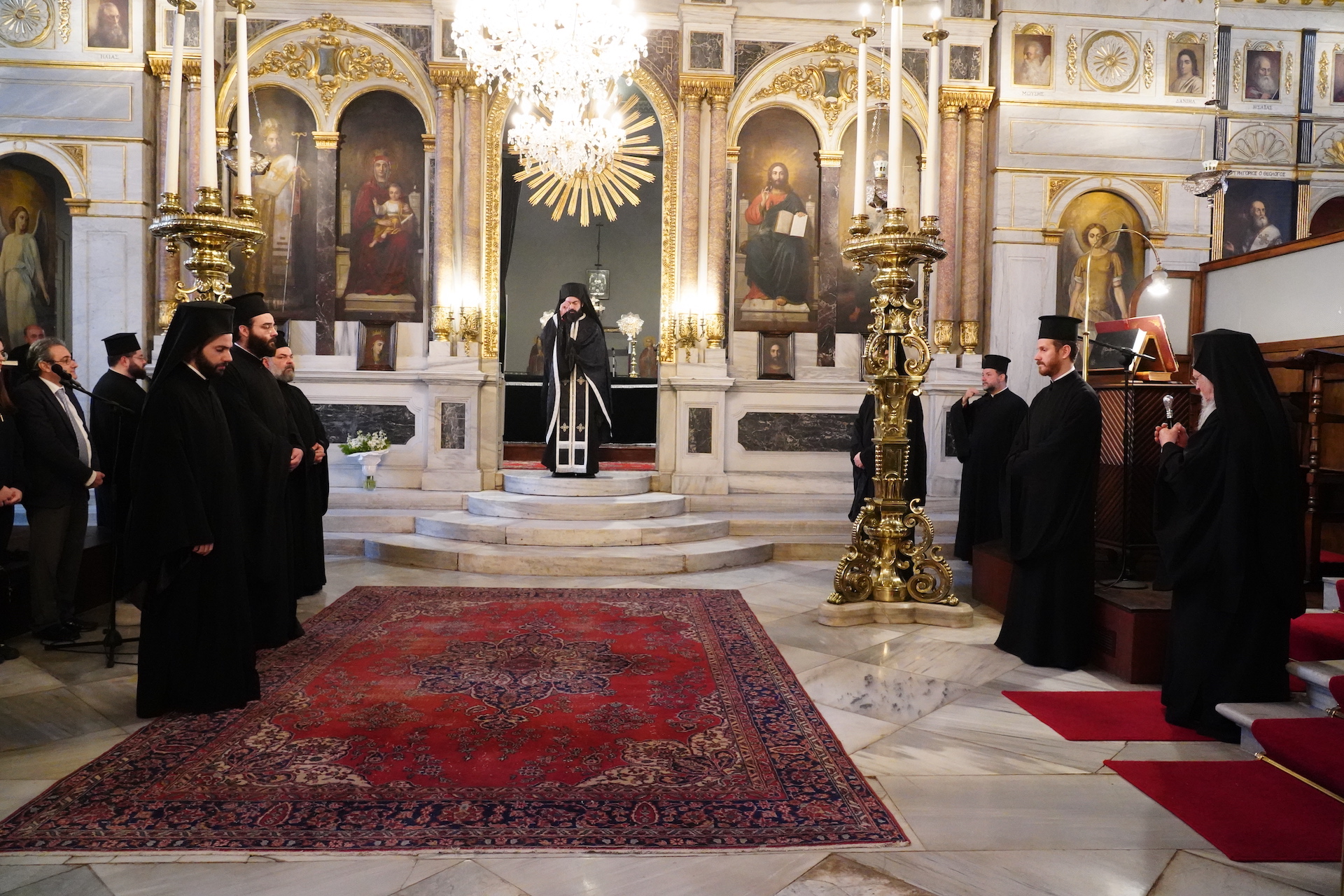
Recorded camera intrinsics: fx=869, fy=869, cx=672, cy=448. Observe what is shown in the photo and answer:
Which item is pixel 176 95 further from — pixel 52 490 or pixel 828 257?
pixel 828 257

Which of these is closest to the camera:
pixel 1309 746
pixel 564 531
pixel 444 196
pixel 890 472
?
pixel 1309 746

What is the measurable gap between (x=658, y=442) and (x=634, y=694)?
18.0 feet

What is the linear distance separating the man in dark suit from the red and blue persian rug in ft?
4.32

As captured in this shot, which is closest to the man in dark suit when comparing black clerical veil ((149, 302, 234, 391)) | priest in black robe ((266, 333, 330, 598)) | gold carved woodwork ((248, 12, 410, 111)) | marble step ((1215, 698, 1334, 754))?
priest in black robe ((266, 333, 330, 598))

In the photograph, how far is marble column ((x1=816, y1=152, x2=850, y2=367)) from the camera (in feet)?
31.5

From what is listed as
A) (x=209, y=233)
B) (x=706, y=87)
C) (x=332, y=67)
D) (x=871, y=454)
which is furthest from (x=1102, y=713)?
(x=332, y=67)

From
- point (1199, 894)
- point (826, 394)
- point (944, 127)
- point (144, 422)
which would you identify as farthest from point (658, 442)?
point (1199, 894)

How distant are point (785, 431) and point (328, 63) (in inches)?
249

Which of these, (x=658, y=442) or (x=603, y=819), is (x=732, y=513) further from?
(x=603, y=819)

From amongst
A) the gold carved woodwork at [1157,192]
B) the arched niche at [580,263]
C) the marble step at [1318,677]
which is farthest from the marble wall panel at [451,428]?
the gold carved woodwork at [1157,192]

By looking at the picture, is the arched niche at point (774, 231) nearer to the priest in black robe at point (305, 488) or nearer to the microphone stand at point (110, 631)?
the priest in black robe at point (305, 488)

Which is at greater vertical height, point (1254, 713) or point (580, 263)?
point (580, 263)

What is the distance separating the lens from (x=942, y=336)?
9570mm

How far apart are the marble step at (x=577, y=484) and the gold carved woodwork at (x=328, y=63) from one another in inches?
179
